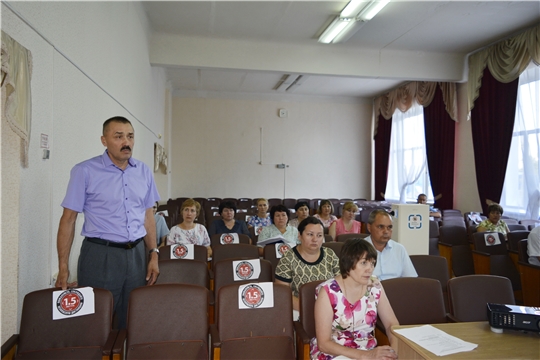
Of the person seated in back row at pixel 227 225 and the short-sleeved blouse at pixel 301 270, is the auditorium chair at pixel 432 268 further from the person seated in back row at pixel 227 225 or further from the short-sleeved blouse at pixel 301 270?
the person seated in back row at pixel 227 225

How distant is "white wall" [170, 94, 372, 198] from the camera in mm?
11297

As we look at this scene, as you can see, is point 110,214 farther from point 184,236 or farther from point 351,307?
point 184,236

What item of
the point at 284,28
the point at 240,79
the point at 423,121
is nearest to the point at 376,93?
the point at 423,121

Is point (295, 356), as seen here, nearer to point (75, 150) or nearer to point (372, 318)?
point (372, 318)

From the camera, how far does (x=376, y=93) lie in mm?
11617

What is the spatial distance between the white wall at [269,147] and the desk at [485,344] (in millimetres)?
9712

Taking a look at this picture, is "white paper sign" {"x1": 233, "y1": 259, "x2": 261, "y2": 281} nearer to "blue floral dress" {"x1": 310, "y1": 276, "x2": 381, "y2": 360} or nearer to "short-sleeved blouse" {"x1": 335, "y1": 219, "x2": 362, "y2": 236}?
"blue floral dress" {"x1": 310, "y1": 276, "x2": 381, "y2": 360}

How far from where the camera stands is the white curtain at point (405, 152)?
9805 millimetres

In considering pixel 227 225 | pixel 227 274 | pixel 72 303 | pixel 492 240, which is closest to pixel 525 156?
pixel 492 240

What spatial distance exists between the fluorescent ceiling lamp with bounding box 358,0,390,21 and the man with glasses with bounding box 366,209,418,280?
141 inches

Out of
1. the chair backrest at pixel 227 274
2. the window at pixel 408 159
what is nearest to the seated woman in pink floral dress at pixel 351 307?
the chair backrest at pixel 227 274

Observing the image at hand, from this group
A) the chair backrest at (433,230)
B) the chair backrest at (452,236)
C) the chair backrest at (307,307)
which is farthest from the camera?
the chair backrest at (433,230)

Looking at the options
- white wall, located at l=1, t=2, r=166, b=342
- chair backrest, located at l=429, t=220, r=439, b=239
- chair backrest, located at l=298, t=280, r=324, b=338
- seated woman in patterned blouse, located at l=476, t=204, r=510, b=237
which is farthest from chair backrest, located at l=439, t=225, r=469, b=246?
white wall, located at l=1, t=2, r=166, b=342

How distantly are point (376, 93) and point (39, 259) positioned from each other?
10748 mm
